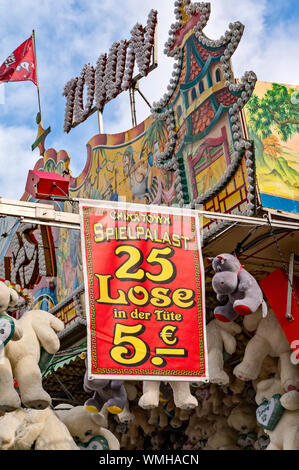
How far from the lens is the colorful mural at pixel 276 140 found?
9.08 meters

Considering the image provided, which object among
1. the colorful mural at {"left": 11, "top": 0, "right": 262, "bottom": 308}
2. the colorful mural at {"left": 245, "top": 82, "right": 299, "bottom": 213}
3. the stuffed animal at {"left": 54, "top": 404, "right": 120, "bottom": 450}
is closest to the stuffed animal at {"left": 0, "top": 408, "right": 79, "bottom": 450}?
the stuffed animal at {"left": 54, "top": 404, "right": 120, "bottom": 450}

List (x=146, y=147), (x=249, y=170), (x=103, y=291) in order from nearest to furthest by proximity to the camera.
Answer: (x=103, y=291) < (x=249, y=170) < (x=146, y=147)

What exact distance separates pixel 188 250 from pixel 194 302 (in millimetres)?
607

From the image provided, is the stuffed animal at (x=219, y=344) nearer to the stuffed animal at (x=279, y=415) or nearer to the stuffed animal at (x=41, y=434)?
the stuffed animal at (x=279, y=415)

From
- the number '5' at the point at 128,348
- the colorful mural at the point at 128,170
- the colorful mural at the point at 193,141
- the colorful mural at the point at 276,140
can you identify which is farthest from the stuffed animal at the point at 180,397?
the colorful mural at the point at 128,170

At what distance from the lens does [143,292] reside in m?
7.72

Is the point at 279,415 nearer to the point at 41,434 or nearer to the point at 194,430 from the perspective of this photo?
the point at 194,430

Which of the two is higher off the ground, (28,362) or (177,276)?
(177,276)

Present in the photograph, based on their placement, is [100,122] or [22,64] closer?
[100,122]

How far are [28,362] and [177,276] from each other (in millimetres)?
1854

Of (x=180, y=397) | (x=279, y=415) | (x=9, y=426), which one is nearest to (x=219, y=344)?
(x=279, y=415)

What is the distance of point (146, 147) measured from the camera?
11367 millimetres

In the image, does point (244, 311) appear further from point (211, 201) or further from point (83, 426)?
point (83, 426)

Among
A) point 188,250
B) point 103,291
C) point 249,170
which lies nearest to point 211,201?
point 249,170
